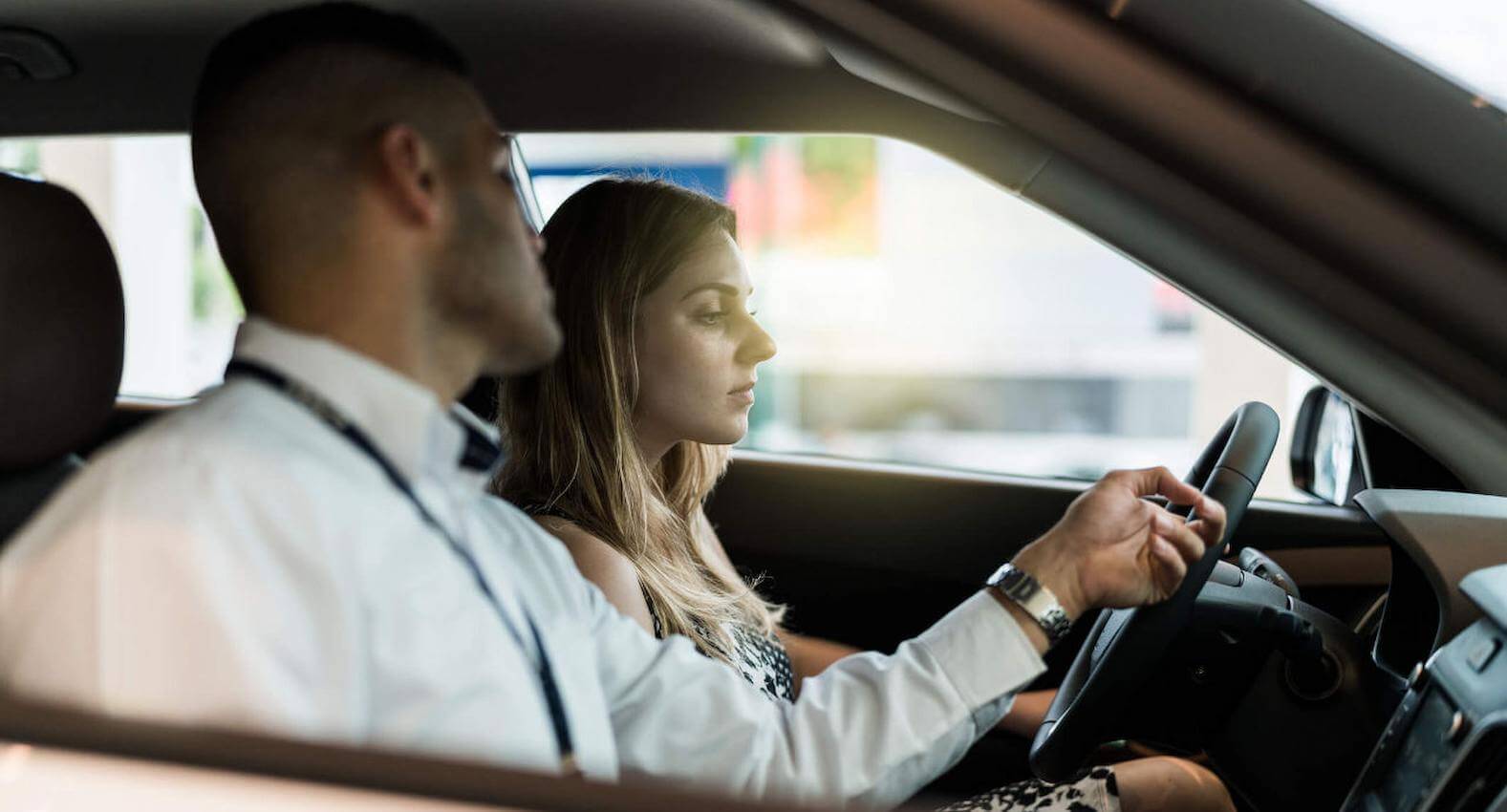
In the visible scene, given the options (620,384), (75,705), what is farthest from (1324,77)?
(620,384)

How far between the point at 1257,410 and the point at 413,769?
1.11 m

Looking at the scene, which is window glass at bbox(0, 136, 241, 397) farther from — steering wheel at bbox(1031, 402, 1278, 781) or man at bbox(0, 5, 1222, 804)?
man at bbox(0, 5, 1222, 804)

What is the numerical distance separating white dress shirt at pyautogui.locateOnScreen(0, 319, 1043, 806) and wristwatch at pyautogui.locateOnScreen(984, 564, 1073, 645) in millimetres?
417

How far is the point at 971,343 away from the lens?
13578mm

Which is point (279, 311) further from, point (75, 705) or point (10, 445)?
point (10, 445)

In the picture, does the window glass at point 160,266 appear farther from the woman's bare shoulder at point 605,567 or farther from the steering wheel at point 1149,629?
the steering wheel at point 1149,629

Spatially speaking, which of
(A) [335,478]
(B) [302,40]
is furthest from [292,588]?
(B) [302,40]

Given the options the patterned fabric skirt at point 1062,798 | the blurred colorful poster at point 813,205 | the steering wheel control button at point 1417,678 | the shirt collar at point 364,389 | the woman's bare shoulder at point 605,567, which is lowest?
the blurred colorful poster at point 813,205

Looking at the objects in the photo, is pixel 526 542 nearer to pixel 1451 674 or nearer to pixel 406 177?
pixel 406 177

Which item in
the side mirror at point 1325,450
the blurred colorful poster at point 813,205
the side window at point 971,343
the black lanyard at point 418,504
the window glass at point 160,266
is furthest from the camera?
the side window at point 971,343

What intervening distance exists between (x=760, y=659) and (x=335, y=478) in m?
0.99

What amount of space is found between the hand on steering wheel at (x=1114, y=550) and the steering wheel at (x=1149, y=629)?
7 centimetres

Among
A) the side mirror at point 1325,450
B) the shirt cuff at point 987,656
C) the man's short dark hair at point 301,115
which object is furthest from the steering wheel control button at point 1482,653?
the man's short dark hair at point 301,115

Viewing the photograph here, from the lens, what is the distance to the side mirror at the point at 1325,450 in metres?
1.87
